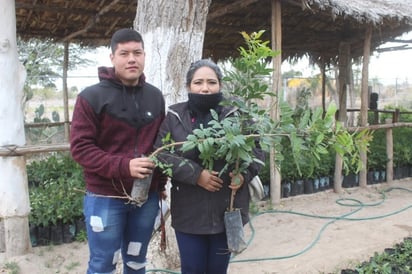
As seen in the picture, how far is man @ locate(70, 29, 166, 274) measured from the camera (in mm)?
1725

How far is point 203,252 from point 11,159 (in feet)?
6.73

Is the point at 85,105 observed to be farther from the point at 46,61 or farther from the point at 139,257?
the point at 46,61

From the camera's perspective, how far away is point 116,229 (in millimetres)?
1852

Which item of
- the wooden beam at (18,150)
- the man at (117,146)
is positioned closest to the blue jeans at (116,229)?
the man at (117,146)

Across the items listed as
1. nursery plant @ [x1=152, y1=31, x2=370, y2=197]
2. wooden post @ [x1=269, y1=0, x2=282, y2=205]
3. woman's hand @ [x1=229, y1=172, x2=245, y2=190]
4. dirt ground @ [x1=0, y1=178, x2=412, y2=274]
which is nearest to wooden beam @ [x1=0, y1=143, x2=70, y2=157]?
dirt ground @ [x1=0, y1=178, x2=412, y2=274]

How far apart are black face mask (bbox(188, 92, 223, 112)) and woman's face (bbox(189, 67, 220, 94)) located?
2 cm

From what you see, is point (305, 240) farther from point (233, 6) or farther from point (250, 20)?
point (250, 20)

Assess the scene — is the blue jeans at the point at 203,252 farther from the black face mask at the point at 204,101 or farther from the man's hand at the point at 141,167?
the black face mask at the point at 204,101

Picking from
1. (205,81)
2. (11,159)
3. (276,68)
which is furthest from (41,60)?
(205,81)

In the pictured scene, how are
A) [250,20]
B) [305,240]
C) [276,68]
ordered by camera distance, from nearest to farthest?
[305,240]
[276,68]
[250,20]

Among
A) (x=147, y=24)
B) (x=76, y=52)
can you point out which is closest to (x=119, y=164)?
(x=147, y=24)

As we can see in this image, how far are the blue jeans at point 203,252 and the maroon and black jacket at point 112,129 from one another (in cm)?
31

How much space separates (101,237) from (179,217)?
357 millimetres

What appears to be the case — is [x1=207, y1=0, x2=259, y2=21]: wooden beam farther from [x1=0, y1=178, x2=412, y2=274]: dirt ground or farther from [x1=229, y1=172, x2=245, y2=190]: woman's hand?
[x1=229, y1=172, x2=245, y2=190]: woman's hand
